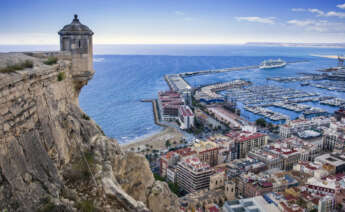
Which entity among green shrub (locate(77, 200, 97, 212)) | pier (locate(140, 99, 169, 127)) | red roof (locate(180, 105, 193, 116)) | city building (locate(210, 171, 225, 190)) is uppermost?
green shrub (locate(77, 200, 97, 212))

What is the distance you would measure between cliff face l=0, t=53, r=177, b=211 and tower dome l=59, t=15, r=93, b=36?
1.24 ft

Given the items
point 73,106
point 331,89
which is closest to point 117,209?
point 73,106

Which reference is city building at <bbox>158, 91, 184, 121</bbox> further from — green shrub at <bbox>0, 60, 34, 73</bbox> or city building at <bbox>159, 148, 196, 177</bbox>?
green shrub at <bbox>0, 60, 34, 73</bbox>

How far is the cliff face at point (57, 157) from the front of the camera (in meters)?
2.64

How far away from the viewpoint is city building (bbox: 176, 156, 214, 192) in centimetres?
1294

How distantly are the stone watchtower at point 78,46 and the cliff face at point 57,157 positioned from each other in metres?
0.17

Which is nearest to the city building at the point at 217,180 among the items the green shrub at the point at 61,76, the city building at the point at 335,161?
the city building at the point at 335,161

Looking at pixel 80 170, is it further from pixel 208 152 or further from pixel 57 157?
pixel 208 152

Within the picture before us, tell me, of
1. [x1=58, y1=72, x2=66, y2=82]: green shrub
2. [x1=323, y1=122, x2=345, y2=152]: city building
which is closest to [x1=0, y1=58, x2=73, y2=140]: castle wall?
[x1=58, y1=72, x2=66, y2=82]: green shrub

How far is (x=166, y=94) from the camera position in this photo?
30.9 meters

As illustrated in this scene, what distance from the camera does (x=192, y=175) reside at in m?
13.0

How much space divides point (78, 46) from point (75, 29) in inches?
9.7

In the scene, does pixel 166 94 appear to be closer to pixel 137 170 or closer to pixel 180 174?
pixel 180 174

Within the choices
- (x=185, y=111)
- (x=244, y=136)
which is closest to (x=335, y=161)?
(x=244, y=136)
